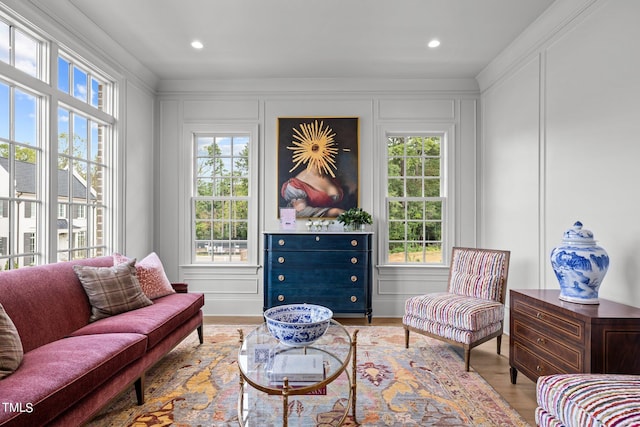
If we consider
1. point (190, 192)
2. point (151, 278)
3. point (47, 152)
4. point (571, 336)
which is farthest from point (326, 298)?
point (47, 152)

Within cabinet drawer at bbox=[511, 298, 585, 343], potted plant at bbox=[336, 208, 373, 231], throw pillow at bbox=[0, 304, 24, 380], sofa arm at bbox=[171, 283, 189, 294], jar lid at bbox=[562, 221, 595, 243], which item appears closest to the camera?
throw pillow at bbox=[0, 304, 24, 380]

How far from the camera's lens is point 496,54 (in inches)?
151

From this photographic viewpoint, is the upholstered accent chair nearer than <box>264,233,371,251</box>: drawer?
Yes

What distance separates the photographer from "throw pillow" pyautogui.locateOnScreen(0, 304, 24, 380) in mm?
1688

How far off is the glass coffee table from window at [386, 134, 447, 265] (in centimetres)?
236

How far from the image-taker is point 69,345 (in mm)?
2064

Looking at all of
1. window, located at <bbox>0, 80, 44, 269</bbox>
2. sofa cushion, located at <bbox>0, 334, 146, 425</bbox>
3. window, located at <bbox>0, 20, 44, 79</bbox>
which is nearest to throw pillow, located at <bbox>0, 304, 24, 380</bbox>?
sofa cushion, located at <bbox>0, 334, 146, 425</bbox>

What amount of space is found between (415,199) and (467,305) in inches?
72.6

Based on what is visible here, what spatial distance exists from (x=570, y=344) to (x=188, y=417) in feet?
7.69

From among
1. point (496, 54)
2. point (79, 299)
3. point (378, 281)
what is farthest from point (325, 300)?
point (496, 54)

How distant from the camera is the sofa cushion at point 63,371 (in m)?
1.50

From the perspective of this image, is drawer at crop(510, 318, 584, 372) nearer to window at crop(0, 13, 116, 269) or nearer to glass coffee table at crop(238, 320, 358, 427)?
glass coffee table at crop(238, 320, 358, 427)

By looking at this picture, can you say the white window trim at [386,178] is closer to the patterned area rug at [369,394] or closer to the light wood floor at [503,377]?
the light wood floor at [503,377]

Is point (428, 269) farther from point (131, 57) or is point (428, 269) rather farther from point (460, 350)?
point (131, 57)
